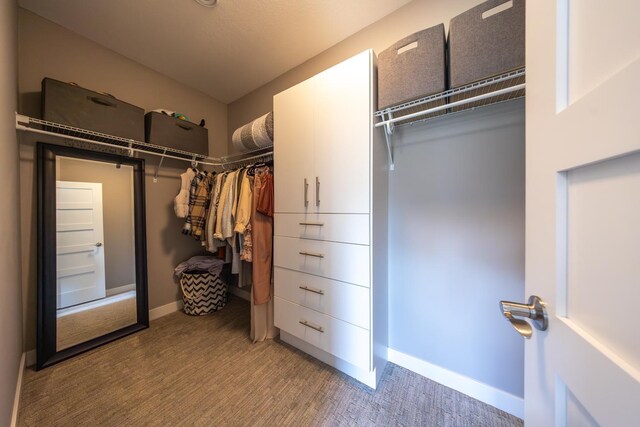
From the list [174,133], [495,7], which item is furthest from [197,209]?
[495,7]

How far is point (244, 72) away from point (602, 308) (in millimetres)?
2659

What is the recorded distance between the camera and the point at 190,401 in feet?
3.99

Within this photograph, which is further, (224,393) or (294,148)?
(294,148)

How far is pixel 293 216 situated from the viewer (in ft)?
5.02

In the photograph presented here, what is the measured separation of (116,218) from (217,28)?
70.0 inches

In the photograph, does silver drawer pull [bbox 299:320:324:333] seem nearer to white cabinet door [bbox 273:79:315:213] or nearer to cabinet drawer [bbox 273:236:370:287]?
cabinet drawer [bbox 273:236:370:287]

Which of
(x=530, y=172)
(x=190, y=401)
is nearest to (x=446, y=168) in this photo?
(x=530, y=172)

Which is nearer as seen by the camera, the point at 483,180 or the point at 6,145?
the point at 6,145

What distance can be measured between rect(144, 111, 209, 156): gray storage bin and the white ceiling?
1.82 feet

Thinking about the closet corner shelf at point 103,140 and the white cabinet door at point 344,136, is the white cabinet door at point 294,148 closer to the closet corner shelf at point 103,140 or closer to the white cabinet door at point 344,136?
the white cabinet door at point 344,136

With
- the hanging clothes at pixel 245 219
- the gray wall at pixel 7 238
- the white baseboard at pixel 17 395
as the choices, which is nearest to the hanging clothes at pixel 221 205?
the hanging clothes at pixel 245 219

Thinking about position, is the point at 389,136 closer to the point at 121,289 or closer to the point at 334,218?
the point at 334,218

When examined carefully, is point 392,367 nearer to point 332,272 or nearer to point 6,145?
point 332,272

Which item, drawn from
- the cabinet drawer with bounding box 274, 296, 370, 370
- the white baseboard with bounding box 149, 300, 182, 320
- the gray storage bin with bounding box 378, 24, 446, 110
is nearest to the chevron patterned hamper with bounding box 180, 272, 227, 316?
the white baseboard with bounding box 149, 300, 182, 320
